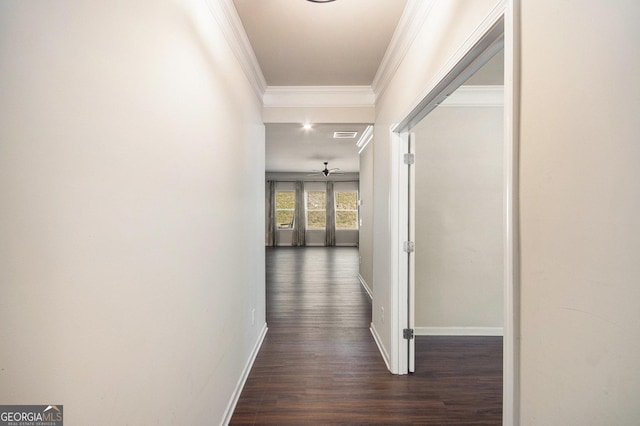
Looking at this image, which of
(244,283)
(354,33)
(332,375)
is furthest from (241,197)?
(332,375)

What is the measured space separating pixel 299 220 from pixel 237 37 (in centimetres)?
914

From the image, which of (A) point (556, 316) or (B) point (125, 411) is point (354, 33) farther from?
(B) point (125, 411)

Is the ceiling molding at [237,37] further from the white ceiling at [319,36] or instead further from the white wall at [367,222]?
the white wall at [367,222]

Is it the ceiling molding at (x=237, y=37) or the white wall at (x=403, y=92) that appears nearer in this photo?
the white wall at (x=403, y=92)

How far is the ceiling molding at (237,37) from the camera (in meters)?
1.70

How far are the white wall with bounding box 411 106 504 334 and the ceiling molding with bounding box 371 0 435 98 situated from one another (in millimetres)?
860

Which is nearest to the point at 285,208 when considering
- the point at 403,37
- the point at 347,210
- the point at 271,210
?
the point at 271,210

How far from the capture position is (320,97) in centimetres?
319

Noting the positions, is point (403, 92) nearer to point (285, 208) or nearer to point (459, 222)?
point (459, 222)

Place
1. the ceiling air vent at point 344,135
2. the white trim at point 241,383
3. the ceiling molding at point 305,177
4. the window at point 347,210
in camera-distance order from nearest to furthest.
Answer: the white trim at point 241,383, the ceiling air vent at point 344,135, the ceiling molding at point 305,177, the window at point 347,210

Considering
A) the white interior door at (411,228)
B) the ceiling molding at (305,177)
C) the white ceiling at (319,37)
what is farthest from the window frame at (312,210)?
the white interior door at (411,228)

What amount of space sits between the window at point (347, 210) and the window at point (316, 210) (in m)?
0.55

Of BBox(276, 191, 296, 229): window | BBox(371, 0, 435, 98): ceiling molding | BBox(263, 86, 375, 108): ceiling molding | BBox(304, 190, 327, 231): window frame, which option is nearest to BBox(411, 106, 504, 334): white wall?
BBox(263, 86, 375, 108): ceiling molding

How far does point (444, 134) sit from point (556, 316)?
289 cm
